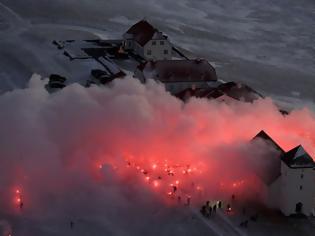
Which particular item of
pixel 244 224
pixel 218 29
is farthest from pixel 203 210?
pixel 218 29

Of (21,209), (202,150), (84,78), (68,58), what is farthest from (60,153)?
(68,58)

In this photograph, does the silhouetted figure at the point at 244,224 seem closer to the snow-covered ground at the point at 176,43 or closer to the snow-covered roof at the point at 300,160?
the snow-covered ground at the point at 176,43

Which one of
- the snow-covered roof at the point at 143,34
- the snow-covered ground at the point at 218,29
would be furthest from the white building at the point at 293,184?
the snow-covered roof at the point at 143,34

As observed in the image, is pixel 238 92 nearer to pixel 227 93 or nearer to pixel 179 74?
pixel 227 93

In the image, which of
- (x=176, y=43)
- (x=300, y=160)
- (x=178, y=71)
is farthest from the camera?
(x=176, y=43)

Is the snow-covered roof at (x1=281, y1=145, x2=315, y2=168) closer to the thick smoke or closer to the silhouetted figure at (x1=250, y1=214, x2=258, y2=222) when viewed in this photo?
the thick smoke
